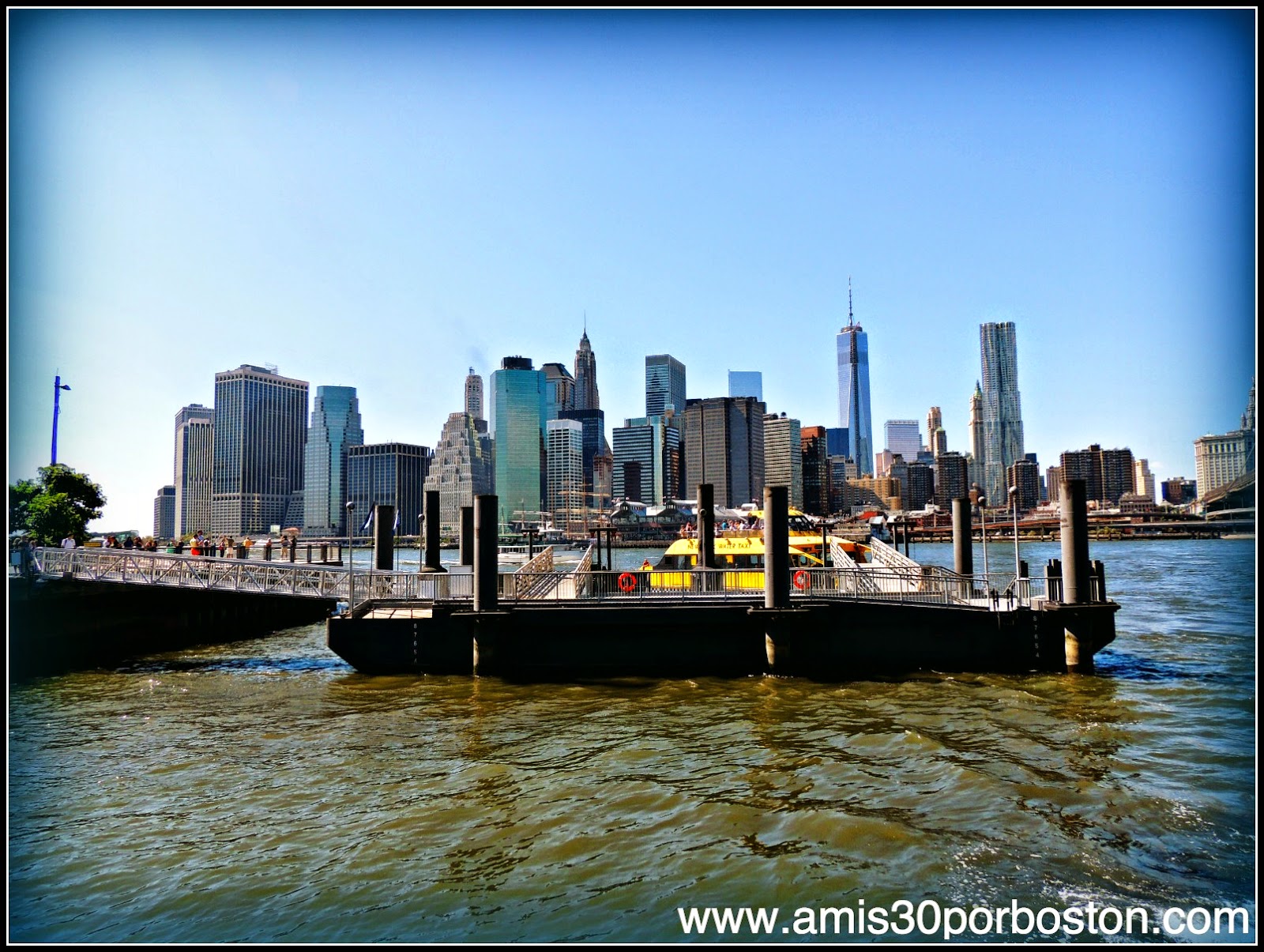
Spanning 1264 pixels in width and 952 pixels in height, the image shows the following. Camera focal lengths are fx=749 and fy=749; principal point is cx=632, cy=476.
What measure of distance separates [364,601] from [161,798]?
1126 centimetres

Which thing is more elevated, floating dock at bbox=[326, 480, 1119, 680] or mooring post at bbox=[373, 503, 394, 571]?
mooring post at bbox=[373, 503, 394, 571]

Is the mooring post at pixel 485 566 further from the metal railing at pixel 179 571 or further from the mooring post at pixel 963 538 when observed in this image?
the mooring post at pixel 963 538

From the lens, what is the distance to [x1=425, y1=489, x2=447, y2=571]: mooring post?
2956 centimetres

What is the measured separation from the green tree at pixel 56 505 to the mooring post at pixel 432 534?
23.0 metres

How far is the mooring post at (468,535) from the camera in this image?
87.8 ft

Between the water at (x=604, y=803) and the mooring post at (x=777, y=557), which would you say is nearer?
the water at (x=604, y=803)

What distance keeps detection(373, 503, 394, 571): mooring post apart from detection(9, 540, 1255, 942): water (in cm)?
969

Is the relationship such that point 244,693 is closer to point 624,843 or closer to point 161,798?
point 161,798

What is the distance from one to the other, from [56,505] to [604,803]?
4353 cm

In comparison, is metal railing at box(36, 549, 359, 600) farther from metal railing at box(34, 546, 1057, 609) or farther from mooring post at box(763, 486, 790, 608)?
mooring post at box(763, 486, 790, 608)

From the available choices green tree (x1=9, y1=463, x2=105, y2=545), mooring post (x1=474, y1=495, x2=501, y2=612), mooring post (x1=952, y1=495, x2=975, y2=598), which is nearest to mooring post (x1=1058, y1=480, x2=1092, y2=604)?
mooring post (x1=952, y1=495, x2=975, y2=598)

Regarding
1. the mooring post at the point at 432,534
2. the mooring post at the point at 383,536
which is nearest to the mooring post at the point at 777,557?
the mooring post at the point at 432,534

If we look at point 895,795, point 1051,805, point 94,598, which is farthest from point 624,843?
point 94,598

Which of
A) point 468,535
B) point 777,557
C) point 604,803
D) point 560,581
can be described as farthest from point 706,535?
point 604,803
